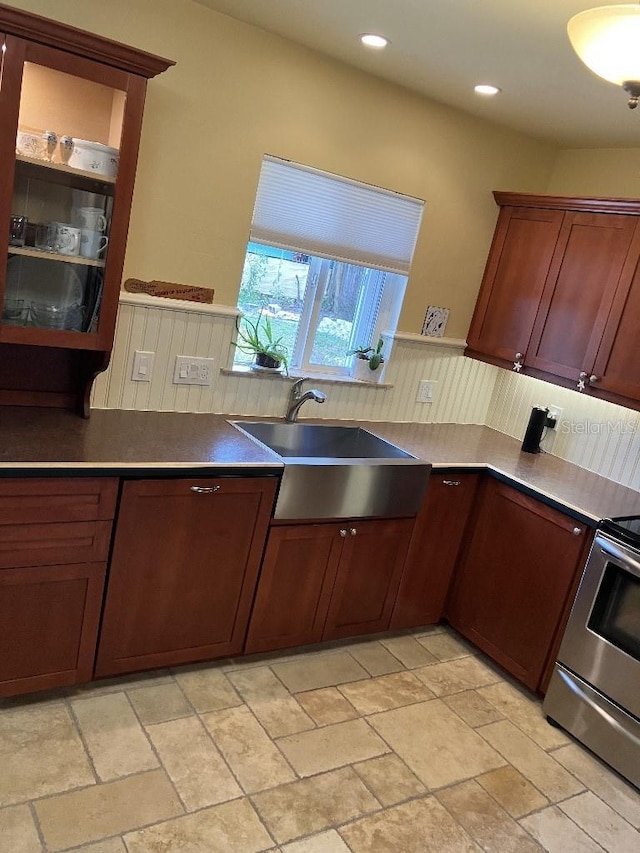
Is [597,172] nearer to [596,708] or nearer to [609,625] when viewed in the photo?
[609,625]

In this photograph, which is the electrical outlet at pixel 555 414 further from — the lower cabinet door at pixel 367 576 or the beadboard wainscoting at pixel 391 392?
the lower cabinet door at pixel 367 576

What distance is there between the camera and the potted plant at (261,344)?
3.09 m

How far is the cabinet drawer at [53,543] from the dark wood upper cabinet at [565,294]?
212 centimetres

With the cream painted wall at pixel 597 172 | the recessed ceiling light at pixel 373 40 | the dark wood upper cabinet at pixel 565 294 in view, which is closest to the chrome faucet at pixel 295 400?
the dark wood upper cabinet at pixel 565 294

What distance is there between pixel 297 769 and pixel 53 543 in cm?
109

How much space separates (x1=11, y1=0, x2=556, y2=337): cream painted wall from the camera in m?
2.55

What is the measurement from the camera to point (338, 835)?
6.78 feet

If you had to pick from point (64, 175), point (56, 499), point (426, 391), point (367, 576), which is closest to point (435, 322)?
point (426, 391)

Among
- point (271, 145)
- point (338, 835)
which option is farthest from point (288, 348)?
point (338, 835)

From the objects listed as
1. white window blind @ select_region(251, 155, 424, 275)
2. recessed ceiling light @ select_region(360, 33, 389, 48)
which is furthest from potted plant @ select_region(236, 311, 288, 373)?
recessed ceiling light @ select_region(360, 33, 389, 48)

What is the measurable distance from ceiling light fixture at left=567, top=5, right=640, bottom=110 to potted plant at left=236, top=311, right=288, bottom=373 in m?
1.84

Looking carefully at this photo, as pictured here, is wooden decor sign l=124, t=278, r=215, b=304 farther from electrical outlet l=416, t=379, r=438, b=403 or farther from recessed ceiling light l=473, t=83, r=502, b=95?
recessed ceiling light l=473, t=83, r=502, b=95

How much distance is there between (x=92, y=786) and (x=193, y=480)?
0.97m

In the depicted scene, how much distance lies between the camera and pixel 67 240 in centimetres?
229
